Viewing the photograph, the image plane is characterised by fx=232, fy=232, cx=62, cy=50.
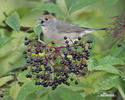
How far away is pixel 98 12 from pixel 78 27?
1.17m

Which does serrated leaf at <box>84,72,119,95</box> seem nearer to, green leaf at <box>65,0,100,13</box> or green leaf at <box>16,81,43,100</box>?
green leaf at <box>16,81,43,100</box>

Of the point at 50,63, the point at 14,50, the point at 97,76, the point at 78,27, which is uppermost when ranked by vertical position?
the point at 78,27

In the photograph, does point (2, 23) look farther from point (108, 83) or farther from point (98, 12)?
point (108, 83)

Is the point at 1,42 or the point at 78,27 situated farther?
the point at 78,27

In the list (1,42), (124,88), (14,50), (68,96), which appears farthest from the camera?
(14,50)

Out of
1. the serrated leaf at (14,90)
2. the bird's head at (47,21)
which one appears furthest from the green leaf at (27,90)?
the bird's head at (47,21)

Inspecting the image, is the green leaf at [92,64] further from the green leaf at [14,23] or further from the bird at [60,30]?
the bird at [60,30]

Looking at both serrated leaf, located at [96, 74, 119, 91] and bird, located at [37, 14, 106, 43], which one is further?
bird, located at [37, 14, 106, 43]

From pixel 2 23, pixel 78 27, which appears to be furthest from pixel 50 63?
pixel 2 23

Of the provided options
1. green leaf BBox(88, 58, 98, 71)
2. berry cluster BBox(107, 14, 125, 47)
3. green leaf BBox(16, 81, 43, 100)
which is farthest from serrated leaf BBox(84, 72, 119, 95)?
green leaf BBox(16, 81, 43, 100)

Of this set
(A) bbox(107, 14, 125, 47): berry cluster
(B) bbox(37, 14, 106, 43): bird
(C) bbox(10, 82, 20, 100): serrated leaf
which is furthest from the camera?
(B) bbox(37, 14, 106, 43): bird

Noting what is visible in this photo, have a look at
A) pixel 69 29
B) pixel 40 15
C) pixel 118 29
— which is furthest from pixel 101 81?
pixel 40 15

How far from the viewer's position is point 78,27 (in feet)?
15.5

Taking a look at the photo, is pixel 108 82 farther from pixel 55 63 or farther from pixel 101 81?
pixel 55 63
